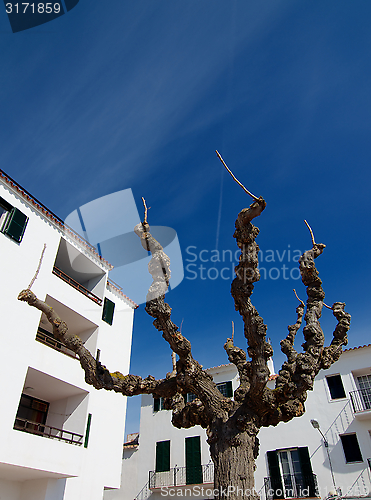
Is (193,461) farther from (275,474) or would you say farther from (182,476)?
(275,474)

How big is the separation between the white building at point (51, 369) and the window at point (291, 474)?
911 cm

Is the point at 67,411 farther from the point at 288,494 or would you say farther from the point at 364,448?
the point at 364,448

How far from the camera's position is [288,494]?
60.2ft

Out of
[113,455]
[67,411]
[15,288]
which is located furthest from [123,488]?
[15,288]

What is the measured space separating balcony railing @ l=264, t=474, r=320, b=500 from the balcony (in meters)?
4.06

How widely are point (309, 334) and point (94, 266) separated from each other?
1313cm

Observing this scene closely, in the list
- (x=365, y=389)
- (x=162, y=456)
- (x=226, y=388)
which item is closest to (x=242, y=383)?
(x=365, y=389)

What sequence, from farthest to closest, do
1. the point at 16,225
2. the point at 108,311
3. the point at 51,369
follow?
the point at 108,311 < the point at 16,225 < the point at 51,369

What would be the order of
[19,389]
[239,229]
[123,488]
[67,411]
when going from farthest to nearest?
[123,488]
[67,411]
[19,389]
[239,229]

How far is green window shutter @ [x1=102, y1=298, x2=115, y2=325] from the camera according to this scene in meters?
18.2

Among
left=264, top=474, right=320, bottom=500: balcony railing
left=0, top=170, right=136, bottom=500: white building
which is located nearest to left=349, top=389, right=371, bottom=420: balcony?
left=264, top=474, right=320, bottom=500: balcony railing

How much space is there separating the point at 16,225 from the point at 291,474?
19.1 metres

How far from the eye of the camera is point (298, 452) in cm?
1942

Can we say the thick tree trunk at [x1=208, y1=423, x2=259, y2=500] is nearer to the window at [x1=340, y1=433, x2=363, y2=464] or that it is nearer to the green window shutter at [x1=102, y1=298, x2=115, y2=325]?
the green window shutter at [x1=102, y1=298, x2=115, y2=325]
